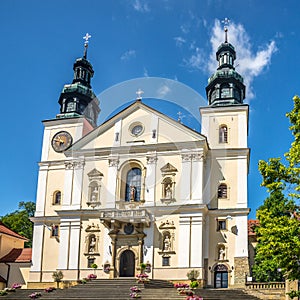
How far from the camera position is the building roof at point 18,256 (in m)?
42.7

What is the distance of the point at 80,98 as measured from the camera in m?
45.7

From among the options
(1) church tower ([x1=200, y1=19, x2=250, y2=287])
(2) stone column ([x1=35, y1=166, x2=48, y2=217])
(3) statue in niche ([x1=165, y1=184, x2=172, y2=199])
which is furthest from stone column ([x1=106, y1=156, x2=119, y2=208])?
(1) church tower ([x1=200, y1=19, x2=250, y2=287])

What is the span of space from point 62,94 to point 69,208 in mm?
11265

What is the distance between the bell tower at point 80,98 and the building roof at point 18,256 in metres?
12.1

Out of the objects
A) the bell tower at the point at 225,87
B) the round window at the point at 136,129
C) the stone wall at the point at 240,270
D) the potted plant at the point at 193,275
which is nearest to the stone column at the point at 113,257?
the potted plant at the point at 193,275

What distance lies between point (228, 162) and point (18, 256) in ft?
63.5

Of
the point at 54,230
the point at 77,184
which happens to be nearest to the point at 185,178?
the point at 77,184

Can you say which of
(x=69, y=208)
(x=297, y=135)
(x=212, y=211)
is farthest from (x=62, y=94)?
(x=297, y=135)

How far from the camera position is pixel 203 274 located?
1426 inches

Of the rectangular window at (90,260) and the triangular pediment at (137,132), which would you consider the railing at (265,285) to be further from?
the rectangular window at (90,260)

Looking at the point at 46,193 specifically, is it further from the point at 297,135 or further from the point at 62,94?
the point at 297,135

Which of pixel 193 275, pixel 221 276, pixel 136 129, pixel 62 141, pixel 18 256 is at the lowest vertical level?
pixel 221 276

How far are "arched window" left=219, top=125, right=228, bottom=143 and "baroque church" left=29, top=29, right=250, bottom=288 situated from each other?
11cm

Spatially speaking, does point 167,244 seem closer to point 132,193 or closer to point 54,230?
point 132,193
